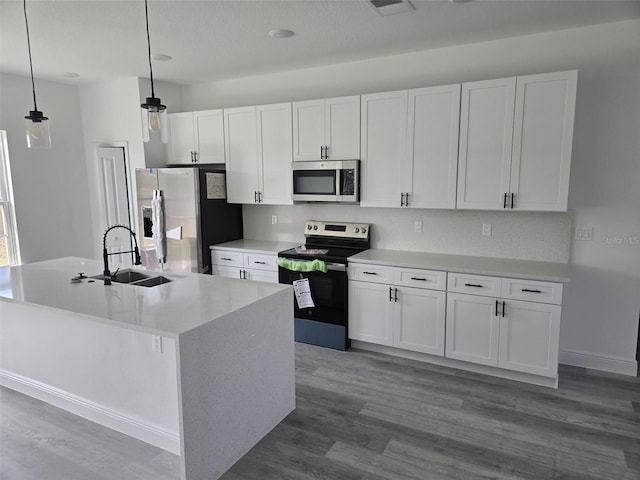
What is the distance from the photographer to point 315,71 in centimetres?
423

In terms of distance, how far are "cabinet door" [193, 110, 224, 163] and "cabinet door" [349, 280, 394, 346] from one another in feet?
6.95

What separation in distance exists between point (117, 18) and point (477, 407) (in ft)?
12.1

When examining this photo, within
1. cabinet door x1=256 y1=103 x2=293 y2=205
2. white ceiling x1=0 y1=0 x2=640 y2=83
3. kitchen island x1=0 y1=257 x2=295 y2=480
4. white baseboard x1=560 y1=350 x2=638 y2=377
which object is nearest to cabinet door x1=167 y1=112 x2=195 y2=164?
white ceiling x1=0 y1=0 x2=640 y2=83

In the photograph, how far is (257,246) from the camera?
14.4 feet

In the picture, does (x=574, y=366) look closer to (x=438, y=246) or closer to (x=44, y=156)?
(x=438, y=246)

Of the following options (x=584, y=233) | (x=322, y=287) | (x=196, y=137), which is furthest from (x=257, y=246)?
(x=584, y=233)

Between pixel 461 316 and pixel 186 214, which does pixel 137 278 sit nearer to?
pixel 186 214

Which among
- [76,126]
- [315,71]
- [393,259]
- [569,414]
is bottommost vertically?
[569,414]

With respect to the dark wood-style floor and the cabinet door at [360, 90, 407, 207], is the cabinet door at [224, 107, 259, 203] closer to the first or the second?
the cabinet door at [360, 90, 407, 207]

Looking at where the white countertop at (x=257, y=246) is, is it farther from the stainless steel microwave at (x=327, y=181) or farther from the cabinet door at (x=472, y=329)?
the cabinet door at (x=472, y=329)

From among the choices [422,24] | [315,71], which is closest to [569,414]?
[422,24]

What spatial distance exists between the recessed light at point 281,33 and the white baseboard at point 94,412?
2.89 m

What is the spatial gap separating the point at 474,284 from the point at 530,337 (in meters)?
0.55

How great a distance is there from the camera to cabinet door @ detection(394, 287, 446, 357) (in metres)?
3.38
